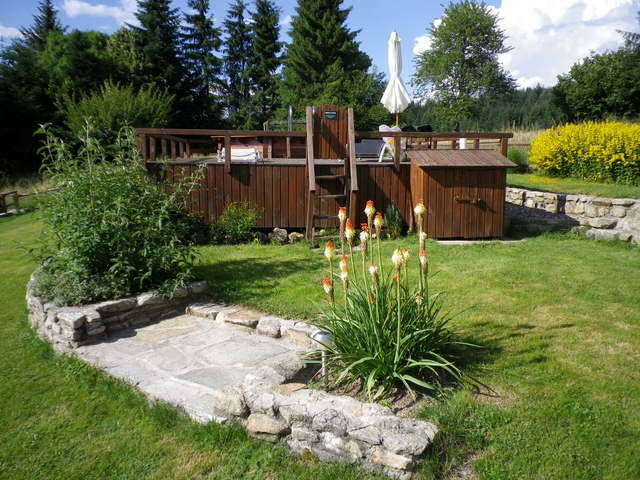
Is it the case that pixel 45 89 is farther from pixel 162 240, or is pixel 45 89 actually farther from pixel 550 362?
pixel 550 362

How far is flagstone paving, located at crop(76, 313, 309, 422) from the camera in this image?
3.04m

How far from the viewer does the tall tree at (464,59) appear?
30.3m

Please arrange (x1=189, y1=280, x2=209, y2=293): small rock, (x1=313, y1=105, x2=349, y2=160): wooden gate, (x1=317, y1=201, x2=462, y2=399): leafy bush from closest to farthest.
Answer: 1. (x1=317, y1=201, x2=462, y2=399): leafy bush
2. (x1=189, y1=280, x2=209, y2=293): small rock
3. (x1=313, y1=105, x2=349, y2=160): wooden gate

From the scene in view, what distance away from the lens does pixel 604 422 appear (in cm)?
245

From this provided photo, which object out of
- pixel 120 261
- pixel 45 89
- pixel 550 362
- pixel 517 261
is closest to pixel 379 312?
pixel 550 362

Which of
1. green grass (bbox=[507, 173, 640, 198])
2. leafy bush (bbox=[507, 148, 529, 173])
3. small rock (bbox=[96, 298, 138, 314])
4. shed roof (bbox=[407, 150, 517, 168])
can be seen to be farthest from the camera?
leafy bush (bbox=[507, 148, 529, 173])

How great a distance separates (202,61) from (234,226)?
98.2 ft

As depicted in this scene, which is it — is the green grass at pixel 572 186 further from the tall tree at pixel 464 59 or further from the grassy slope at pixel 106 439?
the tall tree at pixel 464 59

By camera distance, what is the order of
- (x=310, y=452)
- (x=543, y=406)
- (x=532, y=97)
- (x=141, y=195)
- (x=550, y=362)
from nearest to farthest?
(x=310, y=452) < (x=543, y=406) < (x=550, y=362) < (x=141, y=195) < (x=532, y=97)

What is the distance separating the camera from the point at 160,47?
28.8 m

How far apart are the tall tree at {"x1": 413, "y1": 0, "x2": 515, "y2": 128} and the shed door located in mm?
23957

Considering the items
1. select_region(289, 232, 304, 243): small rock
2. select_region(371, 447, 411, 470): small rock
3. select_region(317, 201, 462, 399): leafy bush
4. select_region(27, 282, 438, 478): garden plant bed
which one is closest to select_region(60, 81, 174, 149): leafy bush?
select_region(289, 232, 304, 243): small rock

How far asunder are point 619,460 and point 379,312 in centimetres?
130

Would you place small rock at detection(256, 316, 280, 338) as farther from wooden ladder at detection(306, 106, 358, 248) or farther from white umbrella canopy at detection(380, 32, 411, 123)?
white umbrella canopy at detection(380, 32, 411, 123)
